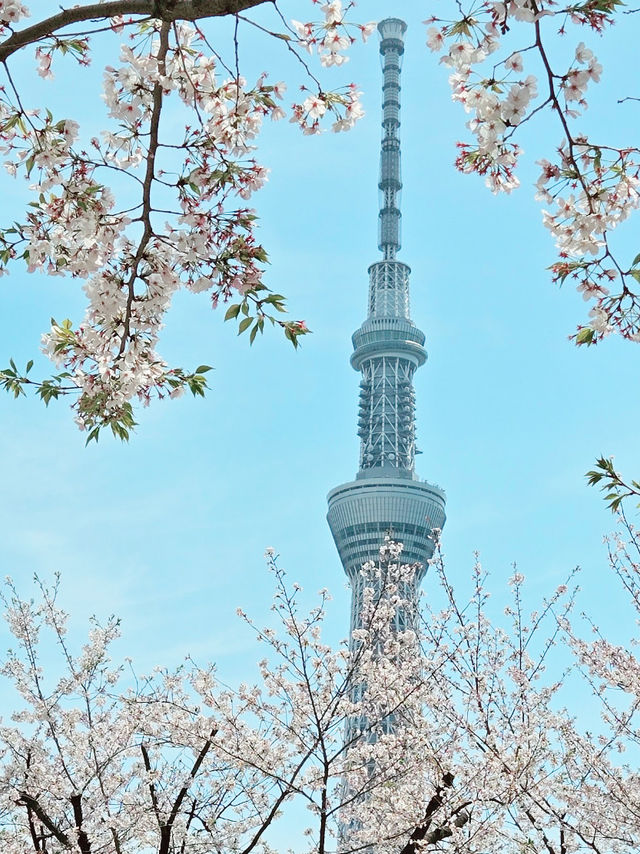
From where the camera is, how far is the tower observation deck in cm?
8631

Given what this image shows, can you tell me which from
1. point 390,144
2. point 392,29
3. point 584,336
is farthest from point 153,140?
point 392,29

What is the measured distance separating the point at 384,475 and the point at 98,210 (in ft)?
279

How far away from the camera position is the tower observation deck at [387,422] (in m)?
86.3

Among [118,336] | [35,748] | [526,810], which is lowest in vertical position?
[526,810]

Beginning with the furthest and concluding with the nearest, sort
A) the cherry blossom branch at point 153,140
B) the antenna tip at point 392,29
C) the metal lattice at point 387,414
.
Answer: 1. the antenna tip at point 392,29
2. the metal lattice at point 387,414
3. the cherry blossom branch at point 153,140

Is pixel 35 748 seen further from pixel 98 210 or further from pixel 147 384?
pixel 98 210

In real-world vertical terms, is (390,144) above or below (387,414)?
above

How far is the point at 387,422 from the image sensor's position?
94.0 m

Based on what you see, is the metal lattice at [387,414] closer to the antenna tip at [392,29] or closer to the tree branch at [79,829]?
the antenna tip at [392,29]

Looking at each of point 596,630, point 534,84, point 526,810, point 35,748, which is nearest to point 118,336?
point 534,84

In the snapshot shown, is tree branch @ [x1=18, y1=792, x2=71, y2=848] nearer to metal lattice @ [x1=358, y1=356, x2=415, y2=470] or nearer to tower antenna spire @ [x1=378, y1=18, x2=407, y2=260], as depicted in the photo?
metal lattice @ [x1=358, y1=356, x2=415, y2=470]

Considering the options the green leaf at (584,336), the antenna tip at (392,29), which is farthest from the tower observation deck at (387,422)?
the green leaf at (584,336)

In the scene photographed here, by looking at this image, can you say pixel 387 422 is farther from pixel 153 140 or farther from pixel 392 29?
pixel 153 140

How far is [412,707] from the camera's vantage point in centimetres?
1100
